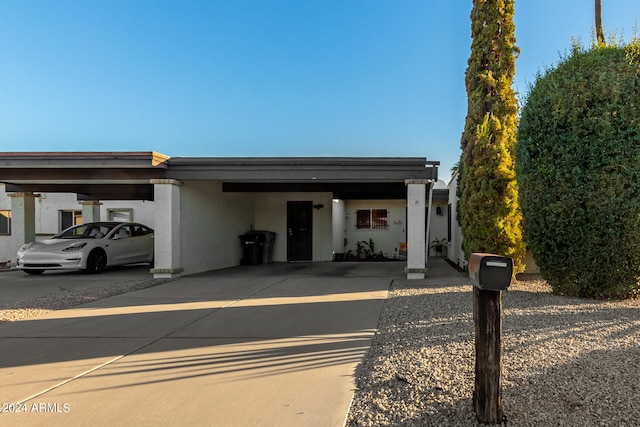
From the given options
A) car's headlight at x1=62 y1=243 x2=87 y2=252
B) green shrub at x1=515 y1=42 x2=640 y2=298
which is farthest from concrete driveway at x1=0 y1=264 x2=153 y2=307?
green shrub at x1=515 y1=42 x2=640 y2=298

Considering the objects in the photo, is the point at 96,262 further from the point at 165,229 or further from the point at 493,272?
the point at 493,272

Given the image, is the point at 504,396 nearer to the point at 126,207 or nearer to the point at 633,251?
the point at 633,251

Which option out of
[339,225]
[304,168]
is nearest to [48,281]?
[304,168]

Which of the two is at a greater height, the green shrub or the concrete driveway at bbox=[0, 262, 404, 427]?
the green shrub

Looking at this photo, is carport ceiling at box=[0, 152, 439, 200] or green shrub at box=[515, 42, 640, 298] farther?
carport ceiling at box=[0, 152, 439, 200]

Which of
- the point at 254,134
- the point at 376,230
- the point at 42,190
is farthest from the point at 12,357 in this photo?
the point at 376,230

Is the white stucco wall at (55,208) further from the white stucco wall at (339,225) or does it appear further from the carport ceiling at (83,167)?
the white stucco wall at (339,225)

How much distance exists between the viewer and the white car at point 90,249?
10.9m

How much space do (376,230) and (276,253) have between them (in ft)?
16.7

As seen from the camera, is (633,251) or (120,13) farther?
(120,13)

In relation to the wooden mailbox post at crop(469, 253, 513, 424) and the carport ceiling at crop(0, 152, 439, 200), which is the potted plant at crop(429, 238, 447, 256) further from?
the wooden mailbox post at crop(469, 253, 513, 424)

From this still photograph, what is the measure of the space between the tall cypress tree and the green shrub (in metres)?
1.77

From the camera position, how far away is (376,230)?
60.7 feet

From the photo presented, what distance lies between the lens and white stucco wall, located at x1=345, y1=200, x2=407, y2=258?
18.3 metres
